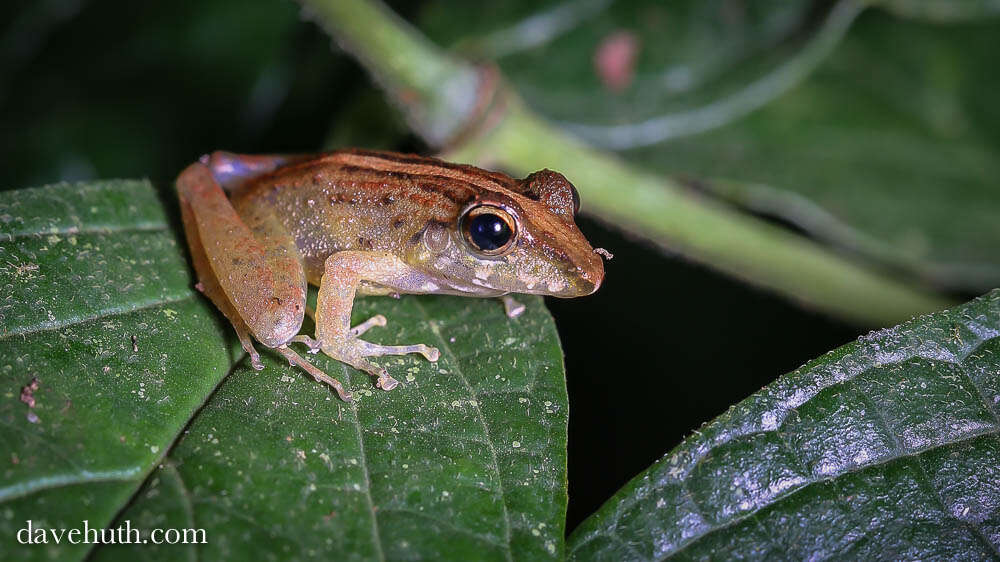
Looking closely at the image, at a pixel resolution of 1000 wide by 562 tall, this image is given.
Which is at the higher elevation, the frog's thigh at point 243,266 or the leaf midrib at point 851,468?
the frog's thigh at point 243,266

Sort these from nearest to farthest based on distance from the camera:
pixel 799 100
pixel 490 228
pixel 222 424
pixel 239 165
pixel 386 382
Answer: pixel 222 424 → pixel 386 382 → pixel 490 228 → pixel 239 165 → pixel 799 100

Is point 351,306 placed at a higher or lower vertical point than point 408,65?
lower

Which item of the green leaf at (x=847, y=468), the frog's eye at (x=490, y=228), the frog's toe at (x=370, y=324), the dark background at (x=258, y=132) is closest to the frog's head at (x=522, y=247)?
the frog's eye at (x=490, y=228)

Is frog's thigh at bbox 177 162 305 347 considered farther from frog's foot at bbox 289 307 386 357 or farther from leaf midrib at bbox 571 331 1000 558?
leaf midrib at bbox 571 331 1000 558

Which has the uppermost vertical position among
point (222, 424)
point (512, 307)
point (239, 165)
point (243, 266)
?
point (239, 165)

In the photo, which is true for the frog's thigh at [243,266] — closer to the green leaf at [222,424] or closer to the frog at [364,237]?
the frog at [364,237]

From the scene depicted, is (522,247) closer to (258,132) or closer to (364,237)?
(364,237)

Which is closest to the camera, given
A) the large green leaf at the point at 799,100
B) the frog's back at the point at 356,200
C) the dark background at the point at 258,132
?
the frog's back at the point at 356,200

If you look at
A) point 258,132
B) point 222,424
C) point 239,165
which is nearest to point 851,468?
point 222,424
